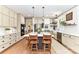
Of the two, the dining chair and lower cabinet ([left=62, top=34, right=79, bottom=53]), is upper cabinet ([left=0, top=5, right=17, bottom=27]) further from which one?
lower cabinet ([left=62, top=34, right=79, bottom=53])

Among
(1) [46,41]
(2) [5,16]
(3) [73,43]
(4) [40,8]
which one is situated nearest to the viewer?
(3) [73,43]

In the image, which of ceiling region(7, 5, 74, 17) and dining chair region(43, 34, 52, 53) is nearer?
dining chair region(43, 34, 52, 53)

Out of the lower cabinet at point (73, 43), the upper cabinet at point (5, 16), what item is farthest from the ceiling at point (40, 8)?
the lower cabinet at point (73, 43)

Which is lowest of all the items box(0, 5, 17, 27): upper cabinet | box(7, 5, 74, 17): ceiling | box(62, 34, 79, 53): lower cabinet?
box(62, 34, 79, 53): lower cabinet

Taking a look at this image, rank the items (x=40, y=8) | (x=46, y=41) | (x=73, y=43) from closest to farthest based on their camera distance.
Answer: (x=73, y=43) < (x=46, y=41) < (x=40, y=8)

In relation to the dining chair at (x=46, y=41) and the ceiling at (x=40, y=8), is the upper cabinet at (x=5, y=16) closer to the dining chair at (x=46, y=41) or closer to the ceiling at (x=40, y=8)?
the ceiling at (x=40, y=8)

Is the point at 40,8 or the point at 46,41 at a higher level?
the point at 40,8

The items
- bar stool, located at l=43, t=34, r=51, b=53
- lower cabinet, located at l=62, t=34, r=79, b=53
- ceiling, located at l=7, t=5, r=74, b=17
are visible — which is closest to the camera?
lower cabinet, located at l=62, t=34, r=79, b=53

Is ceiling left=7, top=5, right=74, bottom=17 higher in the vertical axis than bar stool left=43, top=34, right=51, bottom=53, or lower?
higher

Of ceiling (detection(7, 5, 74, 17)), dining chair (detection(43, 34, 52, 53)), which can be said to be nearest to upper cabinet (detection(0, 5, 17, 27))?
ceiling (detection(7, 5, 74, 17))

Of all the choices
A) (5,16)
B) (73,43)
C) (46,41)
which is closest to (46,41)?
(46,41)

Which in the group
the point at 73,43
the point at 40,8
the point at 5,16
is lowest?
the point at 73,43

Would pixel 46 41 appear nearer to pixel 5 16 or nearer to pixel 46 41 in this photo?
pixel 46 41
